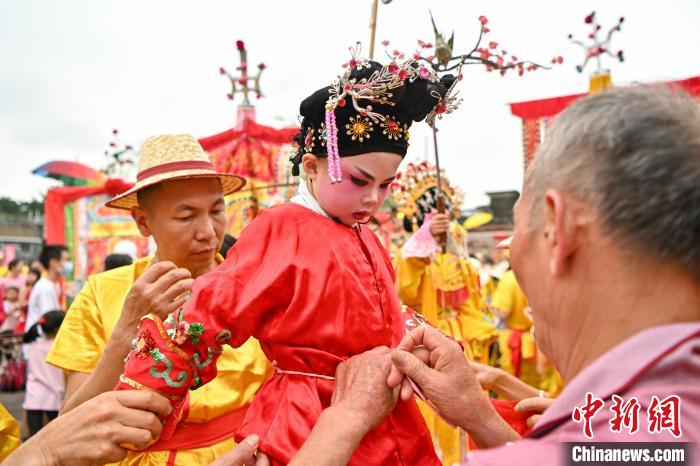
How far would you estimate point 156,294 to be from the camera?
2174 mm

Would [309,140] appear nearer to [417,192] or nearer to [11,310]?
[417,192]

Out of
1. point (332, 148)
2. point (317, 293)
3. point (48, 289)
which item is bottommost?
point (48, 289)

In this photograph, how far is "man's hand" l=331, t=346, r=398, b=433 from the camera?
1.78 meters

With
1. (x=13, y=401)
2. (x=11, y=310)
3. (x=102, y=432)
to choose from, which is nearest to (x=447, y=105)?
(x=102, y=432)

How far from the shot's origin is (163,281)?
2193 millimetres

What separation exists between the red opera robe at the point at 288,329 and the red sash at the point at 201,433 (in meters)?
0.64

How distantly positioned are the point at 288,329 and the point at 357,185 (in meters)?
0.55

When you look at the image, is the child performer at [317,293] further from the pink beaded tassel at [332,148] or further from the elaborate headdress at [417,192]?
the elaborate headdress at [417,192]

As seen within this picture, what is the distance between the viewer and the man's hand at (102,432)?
1.71m

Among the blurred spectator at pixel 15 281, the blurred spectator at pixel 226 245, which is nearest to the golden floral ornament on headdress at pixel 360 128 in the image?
the blurred spectator at pixel 226 245

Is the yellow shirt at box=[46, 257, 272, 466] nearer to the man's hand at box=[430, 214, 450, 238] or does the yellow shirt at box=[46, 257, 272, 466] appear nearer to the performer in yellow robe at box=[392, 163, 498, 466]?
the man's hand at box=[430, 214, 450, 238]

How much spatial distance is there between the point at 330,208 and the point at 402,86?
0.49 metres

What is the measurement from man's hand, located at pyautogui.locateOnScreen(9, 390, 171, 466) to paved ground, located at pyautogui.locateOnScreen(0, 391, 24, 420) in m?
8.60

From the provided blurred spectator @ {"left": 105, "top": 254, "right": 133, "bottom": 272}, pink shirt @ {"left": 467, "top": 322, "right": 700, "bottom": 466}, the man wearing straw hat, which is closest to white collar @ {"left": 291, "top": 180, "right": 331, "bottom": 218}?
the man wearing straw hat
